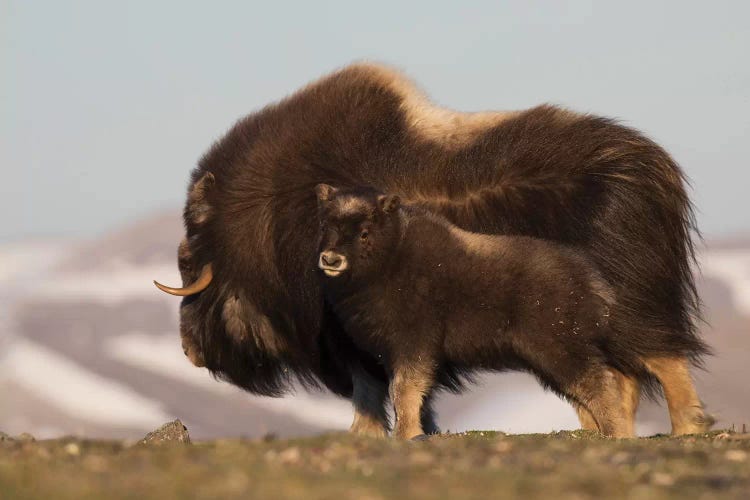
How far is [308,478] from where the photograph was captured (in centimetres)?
279

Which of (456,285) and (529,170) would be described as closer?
(456,285)

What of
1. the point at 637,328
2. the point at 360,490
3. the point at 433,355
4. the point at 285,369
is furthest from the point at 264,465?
the point at 285,369

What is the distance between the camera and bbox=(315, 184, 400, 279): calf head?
512 cm

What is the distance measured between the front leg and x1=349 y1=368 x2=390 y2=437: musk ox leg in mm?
1063

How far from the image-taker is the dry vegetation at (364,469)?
8.51 ft

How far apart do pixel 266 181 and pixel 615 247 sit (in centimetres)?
164

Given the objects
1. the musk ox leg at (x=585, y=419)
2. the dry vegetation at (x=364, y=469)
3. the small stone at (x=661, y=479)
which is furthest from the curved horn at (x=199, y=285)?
the small stone at (x=661, y=479)

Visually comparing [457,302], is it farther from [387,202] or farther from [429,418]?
[429,418]

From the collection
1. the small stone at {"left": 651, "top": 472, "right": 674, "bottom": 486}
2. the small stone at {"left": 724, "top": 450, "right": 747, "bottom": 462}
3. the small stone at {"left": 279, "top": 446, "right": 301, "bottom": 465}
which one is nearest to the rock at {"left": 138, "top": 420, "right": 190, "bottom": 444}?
the small stone at {"left": 279, "top": 446, "right": 301, "bottom": 465}

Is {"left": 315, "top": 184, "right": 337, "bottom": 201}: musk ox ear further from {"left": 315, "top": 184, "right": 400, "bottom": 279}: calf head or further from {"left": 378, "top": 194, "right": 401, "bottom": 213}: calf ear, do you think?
{"left": 378, "top": 194, "right": 401, "bottom": 213}: calf ear

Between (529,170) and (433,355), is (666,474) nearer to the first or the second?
(433,355)

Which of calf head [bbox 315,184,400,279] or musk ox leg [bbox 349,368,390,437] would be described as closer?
calf head [bbox 315,184,400,279]

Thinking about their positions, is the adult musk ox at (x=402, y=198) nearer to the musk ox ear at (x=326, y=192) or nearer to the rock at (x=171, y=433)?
the musk ox ear at (x=326, y=192)

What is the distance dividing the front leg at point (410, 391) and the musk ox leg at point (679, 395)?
108 centimetres
